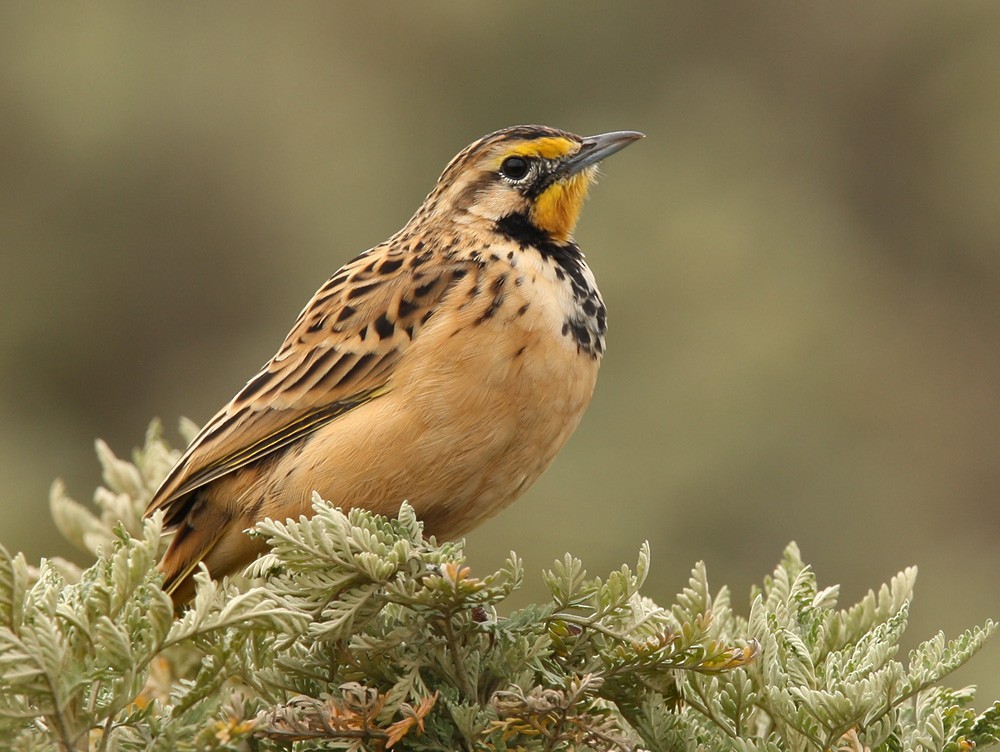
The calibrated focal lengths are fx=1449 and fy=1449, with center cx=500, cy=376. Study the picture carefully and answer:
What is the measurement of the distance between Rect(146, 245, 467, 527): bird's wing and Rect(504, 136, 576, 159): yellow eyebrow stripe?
579 mm

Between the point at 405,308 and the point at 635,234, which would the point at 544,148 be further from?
the point at 635,234

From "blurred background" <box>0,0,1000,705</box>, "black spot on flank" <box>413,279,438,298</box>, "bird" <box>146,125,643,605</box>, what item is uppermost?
"blurred background" <box>0,0,1000,705</box>

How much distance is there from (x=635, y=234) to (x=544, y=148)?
5.87 metres

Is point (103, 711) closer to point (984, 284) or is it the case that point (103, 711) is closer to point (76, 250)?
point (76, 250)

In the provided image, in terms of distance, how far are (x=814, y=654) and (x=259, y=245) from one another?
985 cm

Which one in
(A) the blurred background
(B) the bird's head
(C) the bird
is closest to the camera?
(C) the bird

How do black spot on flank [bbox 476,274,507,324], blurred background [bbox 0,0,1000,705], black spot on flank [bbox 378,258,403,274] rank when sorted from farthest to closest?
blurred background [bbox 0,0,1000,705] → black spot on flank [bbox 378,258,403,274] → black spot on flank [bbox 476,274,507,324]

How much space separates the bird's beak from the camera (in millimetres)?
5461

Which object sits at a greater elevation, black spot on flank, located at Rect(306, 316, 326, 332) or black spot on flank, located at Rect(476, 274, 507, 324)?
black spot on flank, located at Rect(306, 316, 326, 332)

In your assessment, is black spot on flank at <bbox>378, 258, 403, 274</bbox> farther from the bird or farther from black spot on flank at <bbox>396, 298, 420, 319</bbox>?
black spot on flank at <bbox>396, 298, 420, 319</bbox>

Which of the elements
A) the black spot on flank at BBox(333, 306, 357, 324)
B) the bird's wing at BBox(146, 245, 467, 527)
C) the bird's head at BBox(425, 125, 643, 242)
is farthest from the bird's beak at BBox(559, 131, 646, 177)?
the black spot on flank at BBox(333, 306, 357, 324)

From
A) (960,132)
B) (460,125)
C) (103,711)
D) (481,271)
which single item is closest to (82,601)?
(103,711)

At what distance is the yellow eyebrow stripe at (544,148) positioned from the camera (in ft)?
17.9

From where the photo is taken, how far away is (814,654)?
A: 12.4ft
